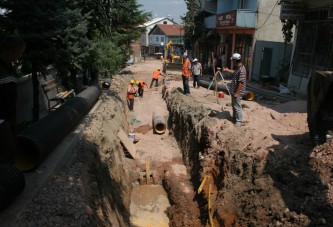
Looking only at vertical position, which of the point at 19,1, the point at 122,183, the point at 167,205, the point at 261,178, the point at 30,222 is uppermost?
the point at 19,1

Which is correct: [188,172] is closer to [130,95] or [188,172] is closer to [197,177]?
[197,177]

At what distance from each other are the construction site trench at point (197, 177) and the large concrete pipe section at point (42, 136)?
54 cm

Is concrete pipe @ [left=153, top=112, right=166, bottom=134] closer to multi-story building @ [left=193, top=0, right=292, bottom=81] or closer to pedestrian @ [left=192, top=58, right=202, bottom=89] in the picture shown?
pedestrian @ [left=192, top=58, right=202, bottom=89]

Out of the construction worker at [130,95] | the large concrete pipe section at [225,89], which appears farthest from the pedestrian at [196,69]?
the construction worker at [130,95]

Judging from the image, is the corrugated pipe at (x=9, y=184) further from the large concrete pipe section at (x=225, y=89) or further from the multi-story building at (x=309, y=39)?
the multi-story building at (x=309, y=39)

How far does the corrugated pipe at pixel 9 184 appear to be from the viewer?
14.5ft

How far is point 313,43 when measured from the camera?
16.0m

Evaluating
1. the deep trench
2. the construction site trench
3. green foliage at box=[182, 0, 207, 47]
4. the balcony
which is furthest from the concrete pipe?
green foliage at box=[182, 0, 207, 47]

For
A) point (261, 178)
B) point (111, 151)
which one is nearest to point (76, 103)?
point (111, 151)

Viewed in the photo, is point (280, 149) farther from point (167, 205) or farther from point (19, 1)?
point (19, 1)

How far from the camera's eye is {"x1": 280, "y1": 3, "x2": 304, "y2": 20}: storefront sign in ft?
53.7

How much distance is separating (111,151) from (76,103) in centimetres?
194

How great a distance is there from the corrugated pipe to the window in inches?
532

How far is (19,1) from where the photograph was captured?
7.49 meters
